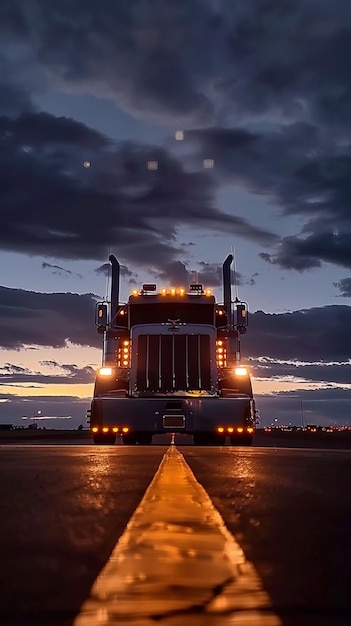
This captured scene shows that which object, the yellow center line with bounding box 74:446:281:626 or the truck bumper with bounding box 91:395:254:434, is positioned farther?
the truck bumper with bounding box 91:395:254:434

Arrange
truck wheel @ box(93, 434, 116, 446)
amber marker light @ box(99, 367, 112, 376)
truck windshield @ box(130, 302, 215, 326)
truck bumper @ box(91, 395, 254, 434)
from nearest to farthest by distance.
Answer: truck bumper @ box(91, 395, 254, 434)
truck wheel @ box(93, 434, 116, 446)
amber marker light @ box(99, 367, 112, 376)
truck windshield @ box(130, 302, 215, 326)

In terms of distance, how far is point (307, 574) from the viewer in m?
3.18

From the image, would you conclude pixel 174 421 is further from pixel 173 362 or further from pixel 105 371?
pixel 105 371

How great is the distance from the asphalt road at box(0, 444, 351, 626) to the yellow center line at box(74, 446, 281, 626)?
7cm

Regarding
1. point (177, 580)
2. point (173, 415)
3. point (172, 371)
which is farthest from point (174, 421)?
point (177, 580)

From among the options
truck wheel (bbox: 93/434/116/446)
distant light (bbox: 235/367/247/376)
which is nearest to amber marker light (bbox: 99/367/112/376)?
→ truck wheel (bbox: 93/434/116/446)

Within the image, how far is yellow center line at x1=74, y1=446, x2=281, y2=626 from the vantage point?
2.38 meters

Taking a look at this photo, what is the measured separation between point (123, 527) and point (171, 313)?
17.8 m

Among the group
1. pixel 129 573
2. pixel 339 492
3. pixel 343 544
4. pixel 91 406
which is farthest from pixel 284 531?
pixel 91 406

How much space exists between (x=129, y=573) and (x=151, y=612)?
2.14 feet

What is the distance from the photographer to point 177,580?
9.51ft

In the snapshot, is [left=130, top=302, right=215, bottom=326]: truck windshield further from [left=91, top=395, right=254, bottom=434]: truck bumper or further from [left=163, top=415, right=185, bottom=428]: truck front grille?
[left=163, top=415, right=185, bottom=428]: truck front grille

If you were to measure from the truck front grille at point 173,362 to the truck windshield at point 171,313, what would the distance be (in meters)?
0.48

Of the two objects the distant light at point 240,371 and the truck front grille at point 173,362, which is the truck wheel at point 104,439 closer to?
the truck front grille at point 173,362
